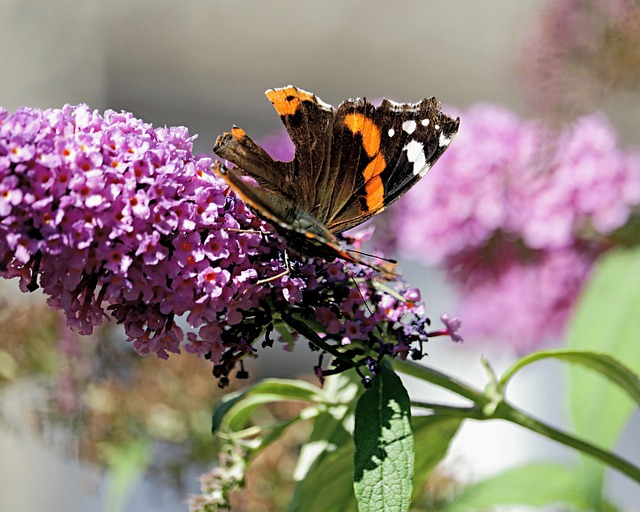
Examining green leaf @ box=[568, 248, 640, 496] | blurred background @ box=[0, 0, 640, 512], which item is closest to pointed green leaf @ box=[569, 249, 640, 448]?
green leaf @ box=[568, 248, 640, 496]

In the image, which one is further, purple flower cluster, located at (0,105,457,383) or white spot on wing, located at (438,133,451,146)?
white spot on wing, located at (438,133,451,146)

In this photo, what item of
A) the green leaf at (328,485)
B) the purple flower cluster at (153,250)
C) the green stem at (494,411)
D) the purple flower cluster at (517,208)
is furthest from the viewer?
the purple flower cluster at (517,208)

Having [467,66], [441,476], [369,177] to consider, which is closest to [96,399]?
[441,476]

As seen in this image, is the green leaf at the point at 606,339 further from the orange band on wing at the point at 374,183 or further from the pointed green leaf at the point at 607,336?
the orange band on wing at the point at 374,183

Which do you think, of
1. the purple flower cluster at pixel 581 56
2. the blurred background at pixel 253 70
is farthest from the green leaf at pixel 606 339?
the blurred background at pixel 253 70

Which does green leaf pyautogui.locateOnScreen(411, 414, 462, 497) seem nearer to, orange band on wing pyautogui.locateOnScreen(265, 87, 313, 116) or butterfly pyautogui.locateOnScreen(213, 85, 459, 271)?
butterfly pyautogui.locateOnScreen(213, 85, 459, 271)

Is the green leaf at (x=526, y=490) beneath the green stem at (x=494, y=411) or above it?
above

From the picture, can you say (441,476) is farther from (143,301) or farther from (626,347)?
(143,301)

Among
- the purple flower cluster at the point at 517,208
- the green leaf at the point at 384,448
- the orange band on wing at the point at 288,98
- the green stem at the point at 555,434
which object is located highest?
the purple flower cluster at the point at 517,208

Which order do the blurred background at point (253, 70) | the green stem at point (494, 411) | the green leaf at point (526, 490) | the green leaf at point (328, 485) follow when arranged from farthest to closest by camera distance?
the blurred background at point (253, 70)
the green leaf at point (526, 490)
the green leaf at point (328, 485)
the green stem at point (494, 411)
